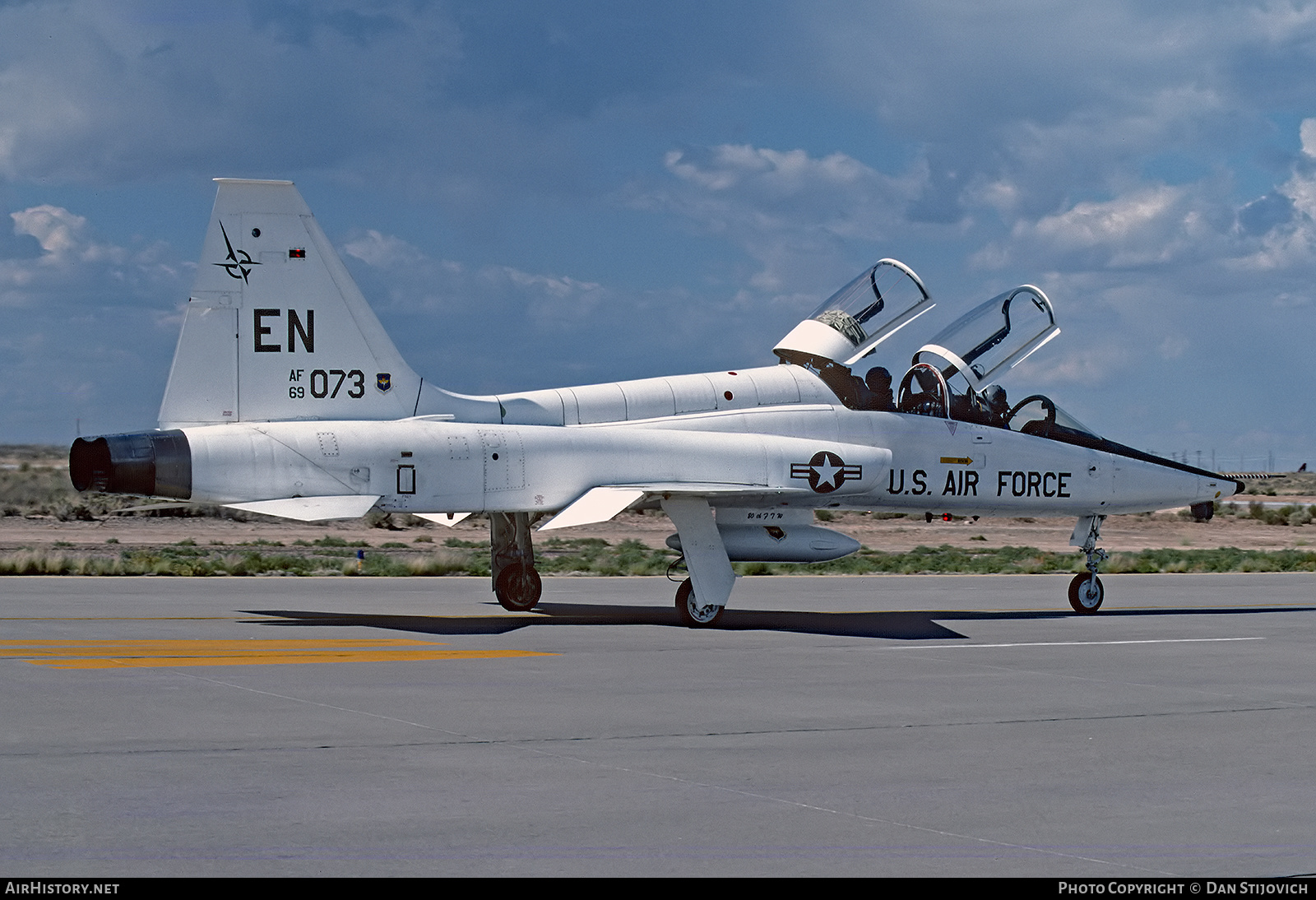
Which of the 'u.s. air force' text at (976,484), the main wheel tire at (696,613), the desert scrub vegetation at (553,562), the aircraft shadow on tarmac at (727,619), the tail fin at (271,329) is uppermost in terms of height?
the tail fin at (271,329)

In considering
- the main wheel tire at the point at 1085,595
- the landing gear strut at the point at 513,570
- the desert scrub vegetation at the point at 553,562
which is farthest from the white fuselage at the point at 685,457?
the desert scrub vegetation at the point at 553,562

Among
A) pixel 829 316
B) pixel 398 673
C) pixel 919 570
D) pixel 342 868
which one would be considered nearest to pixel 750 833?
pixel 342 868

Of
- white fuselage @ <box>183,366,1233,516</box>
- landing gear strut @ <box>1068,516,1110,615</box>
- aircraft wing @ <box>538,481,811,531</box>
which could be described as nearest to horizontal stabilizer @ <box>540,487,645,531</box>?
aircraft wing @ <box>538,481,811,531</box>

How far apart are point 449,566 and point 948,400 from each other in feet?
45.9

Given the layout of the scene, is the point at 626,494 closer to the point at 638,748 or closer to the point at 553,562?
the point at 638,748

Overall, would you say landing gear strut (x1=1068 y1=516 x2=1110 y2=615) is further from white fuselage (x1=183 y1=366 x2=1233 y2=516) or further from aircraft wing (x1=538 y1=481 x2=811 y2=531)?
aircraft wing (x1=538 y1=481 x2=811 y2=531)

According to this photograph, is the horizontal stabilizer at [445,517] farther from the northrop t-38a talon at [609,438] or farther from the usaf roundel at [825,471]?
the usaf roundel at [825,471]

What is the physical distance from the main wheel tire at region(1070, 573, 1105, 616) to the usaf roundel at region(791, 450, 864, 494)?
4693 millimetres

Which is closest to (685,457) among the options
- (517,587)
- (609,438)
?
(609,438)

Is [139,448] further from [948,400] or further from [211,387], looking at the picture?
[948,400]

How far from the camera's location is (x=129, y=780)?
26.0 feet

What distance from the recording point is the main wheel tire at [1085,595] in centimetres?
2183

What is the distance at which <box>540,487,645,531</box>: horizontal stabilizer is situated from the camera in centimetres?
1725

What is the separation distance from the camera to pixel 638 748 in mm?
9516
